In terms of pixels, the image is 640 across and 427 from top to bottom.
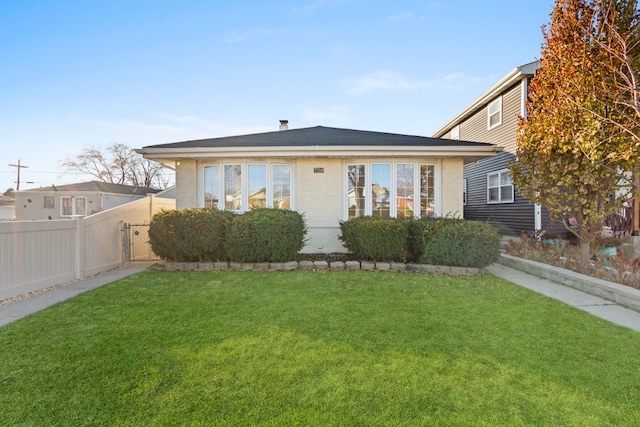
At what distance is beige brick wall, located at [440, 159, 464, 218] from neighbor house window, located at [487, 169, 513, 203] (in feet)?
12.7

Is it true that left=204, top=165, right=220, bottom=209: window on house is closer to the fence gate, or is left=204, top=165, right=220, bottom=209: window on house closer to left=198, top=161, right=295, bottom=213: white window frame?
left=198, top=161, right=295, bottom=213: white window frame

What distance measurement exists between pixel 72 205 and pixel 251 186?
23.7 meters

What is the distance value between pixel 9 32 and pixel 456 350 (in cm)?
1343

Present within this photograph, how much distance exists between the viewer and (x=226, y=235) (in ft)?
23.0

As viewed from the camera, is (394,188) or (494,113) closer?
(394,188)

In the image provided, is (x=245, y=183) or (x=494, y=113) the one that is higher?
(x=494, y=113)

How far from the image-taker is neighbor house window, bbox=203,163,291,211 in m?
8.74

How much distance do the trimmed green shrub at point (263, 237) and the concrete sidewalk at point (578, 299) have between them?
4.79 m

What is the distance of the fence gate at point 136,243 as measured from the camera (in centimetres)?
797

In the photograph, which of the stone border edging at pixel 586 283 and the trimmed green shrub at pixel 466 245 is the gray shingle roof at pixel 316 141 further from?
the stone border edging at pixel 586 283

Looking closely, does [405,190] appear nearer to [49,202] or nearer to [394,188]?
[394,188]

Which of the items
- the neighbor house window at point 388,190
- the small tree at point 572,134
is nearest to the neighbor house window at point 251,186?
the neighbor house window at point 388,190

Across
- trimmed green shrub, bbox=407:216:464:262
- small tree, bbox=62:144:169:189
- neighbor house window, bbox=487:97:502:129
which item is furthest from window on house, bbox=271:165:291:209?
small tree, bbox=62:144:169:189

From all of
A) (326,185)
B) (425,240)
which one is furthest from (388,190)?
(425,240)
